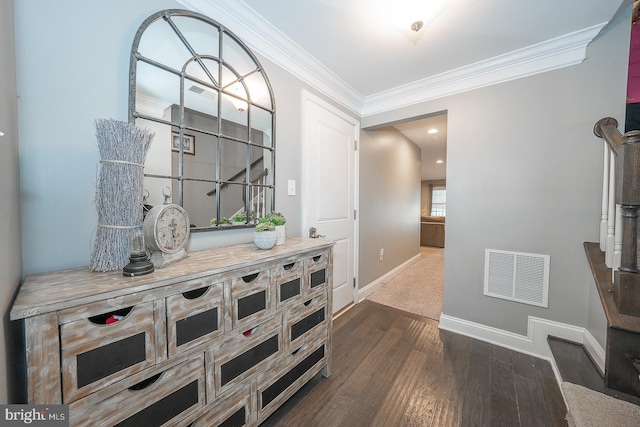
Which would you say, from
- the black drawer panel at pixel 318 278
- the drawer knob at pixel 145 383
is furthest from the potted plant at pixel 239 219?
the drawer knob at pixel 145 383

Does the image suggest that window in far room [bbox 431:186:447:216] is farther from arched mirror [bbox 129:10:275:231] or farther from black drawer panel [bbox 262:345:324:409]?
black drawer panel [bbox 262:345:324:409]

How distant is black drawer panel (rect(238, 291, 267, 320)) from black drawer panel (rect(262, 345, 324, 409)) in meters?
0.45

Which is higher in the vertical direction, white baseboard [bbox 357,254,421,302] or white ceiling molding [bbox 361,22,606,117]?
white ceiling molding [bbox 361,22,606,117]

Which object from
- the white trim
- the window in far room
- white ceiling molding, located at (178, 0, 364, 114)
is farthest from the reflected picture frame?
the window in far room

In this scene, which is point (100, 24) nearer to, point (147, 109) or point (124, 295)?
point (147, 109)

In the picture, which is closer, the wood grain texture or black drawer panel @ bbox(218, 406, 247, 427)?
the wood grain texture

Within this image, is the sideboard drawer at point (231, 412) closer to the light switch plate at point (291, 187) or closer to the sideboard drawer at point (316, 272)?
the sideboard drawer at point (316, 272)

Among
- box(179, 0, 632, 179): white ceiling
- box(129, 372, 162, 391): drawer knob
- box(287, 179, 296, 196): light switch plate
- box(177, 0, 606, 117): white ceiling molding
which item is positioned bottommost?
box(129, 372, 162, 391): drawer knob

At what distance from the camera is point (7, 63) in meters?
0.72

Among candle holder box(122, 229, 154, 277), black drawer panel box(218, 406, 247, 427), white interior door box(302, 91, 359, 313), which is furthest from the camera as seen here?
white interior door box(302, 91, 359, 313)

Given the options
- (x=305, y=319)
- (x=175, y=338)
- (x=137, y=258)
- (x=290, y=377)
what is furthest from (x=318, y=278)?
(x=137, y=258)

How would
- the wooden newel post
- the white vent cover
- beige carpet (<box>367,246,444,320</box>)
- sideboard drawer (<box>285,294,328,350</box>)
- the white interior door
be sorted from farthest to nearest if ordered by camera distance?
beige carpet (<box>367,246,444,320</box>) < the white interior door < the white vent cover < sideboard drawer (<box>285,294,328,350</box>) < the wooden newel post

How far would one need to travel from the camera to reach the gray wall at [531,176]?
5.40ft

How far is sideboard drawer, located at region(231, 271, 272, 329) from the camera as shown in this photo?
1005 mm
